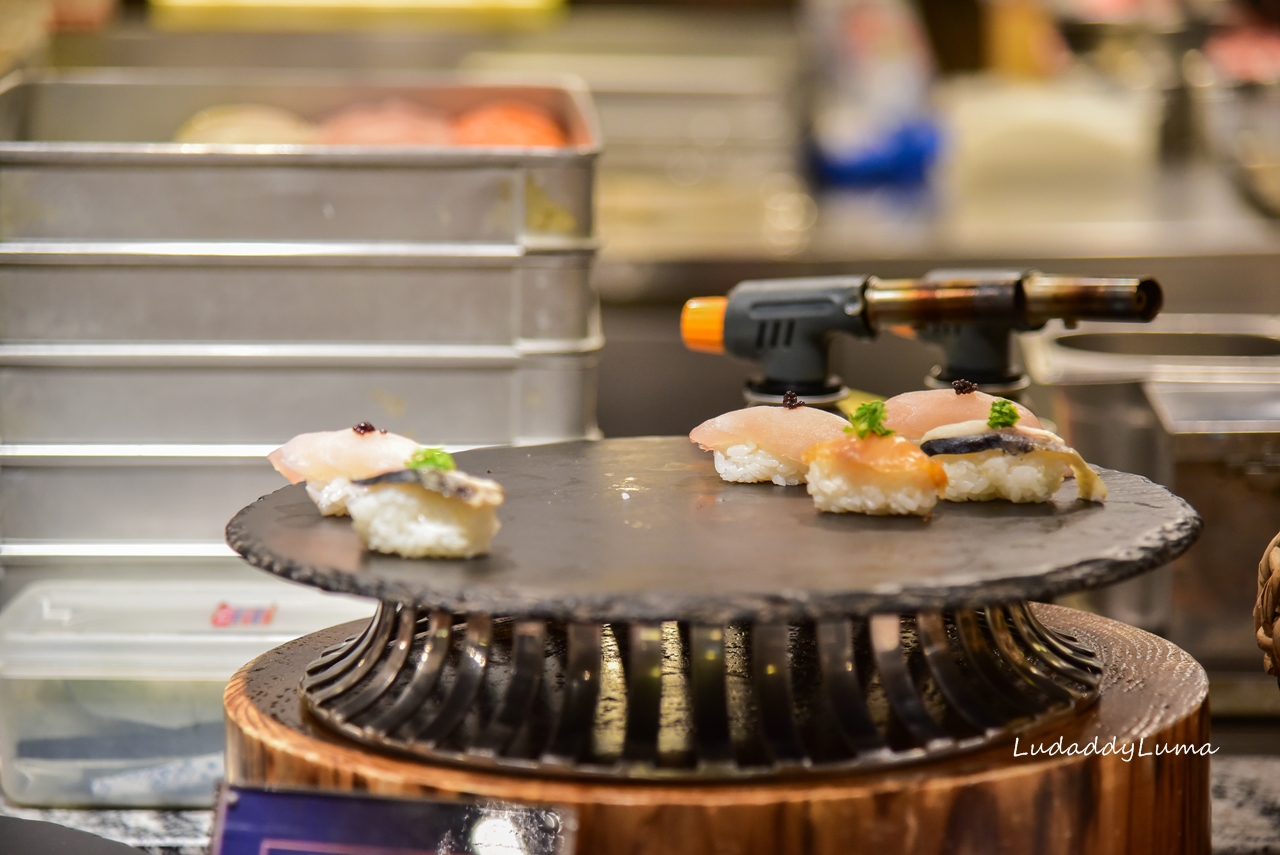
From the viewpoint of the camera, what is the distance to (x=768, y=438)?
1621mm

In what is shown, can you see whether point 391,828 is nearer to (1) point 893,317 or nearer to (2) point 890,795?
(2) point 890,795

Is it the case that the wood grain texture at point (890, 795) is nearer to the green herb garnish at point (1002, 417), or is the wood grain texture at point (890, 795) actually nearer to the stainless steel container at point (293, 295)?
the green herb garnish at point (1002, 417)

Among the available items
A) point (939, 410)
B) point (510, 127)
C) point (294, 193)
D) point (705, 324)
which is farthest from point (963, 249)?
point (939, 410)

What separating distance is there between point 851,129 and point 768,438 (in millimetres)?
4329

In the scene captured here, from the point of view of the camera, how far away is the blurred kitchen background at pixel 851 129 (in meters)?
4.07

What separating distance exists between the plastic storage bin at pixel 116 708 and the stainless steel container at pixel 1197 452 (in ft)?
4.29

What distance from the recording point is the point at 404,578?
1273mm

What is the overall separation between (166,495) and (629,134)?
11.7 ft

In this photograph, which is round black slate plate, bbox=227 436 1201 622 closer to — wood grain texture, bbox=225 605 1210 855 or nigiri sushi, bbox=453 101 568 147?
wood grain texture, bbox=225 605 1210 855

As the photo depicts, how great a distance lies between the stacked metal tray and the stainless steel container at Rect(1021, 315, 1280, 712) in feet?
2.84

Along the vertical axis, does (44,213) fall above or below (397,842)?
above

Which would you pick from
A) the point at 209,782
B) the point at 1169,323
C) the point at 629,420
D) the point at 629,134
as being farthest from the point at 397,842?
the point at 629,134

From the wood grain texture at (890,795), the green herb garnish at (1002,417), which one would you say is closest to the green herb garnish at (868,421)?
the green herb garnish at (1002,417)

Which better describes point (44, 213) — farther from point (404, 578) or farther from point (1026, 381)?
point (1026, 381)
